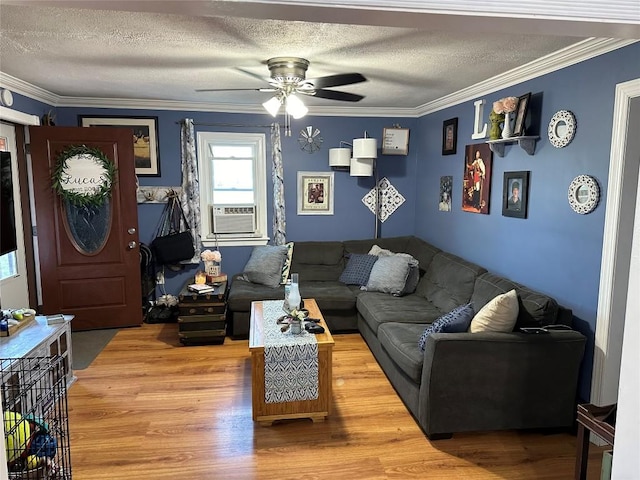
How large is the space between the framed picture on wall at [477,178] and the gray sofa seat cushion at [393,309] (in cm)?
102

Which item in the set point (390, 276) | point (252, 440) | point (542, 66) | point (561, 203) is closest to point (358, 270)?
point (390, 276)

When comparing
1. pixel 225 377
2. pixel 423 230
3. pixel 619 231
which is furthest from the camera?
pixel 423 230

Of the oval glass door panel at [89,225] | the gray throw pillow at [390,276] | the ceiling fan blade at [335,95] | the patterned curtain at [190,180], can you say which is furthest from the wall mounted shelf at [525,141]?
the oval glass door panel at [89,225]

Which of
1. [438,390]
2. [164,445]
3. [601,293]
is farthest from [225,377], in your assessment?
[601,293]

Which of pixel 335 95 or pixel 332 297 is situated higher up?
pixel 335 95

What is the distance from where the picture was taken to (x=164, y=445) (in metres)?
2.71

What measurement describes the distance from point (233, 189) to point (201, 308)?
5.32ft

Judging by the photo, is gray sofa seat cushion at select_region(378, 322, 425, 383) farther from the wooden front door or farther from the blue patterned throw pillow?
the wooden front door

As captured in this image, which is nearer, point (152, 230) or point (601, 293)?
point (601, 293)

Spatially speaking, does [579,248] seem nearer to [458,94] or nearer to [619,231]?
[619,231]

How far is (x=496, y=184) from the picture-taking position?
3873 millimetres

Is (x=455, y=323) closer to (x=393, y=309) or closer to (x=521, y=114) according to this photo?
(x=393, y=309)

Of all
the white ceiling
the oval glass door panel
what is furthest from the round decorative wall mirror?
the oval glass door panel

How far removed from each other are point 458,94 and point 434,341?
2.73 meters
